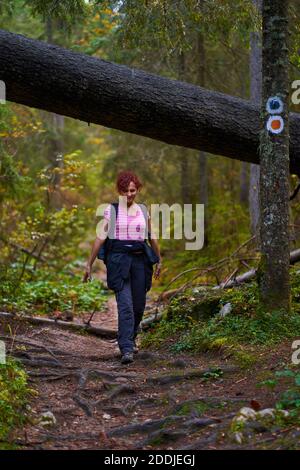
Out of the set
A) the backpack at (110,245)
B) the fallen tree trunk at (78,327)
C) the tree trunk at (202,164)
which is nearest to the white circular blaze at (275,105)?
the backpack at (110,245)

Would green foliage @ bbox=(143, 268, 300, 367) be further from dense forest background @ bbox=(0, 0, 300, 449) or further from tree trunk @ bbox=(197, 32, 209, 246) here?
tree trunk @ bbox=(197, 32, 209, 246)

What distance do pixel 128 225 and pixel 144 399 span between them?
7.71 ft

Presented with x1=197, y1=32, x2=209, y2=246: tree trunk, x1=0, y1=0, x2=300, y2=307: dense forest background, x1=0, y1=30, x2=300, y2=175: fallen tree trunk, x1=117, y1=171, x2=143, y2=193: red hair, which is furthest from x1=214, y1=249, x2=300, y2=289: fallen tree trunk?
x1=197, y1=32, x2=209, y2=246: tree trunk

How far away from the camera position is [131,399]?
6.08 m

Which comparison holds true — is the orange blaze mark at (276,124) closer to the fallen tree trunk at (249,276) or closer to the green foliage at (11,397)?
the fallen tree trunk at (249,276)

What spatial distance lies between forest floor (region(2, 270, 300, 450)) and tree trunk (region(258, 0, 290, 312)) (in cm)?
84

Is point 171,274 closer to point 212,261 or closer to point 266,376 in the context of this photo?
point 212,261

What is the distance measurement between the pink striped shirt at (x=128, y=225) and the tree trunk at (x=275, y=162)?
1475 millimetres

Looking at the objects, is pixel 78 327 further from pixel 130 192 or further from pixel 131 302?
pixel 130 192

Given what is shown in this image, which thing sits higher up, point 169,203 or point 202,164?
point 202,164

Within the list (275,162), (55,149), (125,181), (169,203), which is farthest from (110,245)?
(55,149)

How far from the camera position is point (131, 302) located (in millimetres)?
7617

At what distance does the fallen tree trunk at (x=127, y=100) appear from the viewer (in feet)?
23.8

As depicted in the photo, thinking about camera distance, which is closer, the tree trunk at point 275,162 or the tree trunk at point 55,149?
the tree trunk at point 275,162
